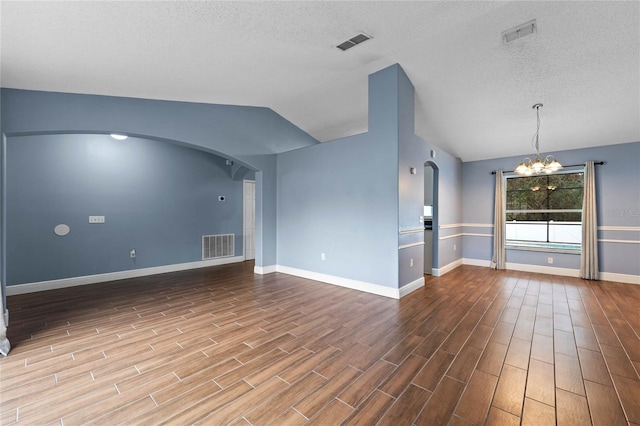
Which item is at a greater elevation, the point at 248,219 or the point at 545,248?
the point at 248,219

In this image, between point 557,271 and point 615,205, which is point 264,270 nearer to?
point 557,271

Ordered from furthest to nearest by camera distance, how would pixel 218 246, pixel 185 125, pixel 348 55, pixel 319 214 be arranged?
1. pixel 218 246
2. pixel 319 214
3. pixel 185 125
4. pixel 348 55

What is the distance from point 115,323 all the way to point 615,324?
5798 millimetres

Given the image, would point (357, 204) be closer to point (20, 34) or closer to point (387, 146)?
point (387, 146)

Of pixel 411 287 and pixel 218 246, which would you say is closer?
pixel 411 287

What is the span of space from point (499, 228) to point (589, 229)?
58.4 inches

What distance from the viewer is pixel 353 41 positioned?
332 cm

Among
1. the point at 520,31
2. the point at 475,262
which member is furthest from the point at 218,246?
the point at 520,31

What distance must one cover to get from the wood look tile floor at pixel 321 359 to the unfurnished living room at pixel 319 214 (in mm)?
23

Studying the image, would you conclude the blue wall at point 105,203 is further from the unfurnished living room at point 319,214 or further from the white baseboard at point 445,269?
the white baseboard at point 445,269

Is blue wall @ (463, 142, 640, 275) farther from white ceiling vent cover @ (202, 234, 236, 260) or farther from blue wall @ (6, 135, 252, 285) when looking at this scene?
blue wall @ (6, 135, 252, 285)

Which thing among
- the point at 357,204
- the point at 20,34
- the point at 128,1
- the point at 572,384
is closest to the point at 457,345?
the point at 572,384

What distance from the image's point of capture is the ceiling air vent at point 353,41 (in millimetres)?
3227

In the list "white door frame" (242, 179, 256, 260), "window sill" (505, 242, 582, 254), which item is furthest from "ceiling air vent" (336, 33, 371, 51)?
"window sill" (505, 242, 582, 254)
